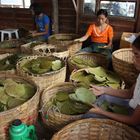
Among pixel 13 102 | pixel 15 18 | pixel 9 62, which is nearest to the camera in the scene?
pixel 13 102

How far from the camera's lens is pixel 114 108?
5.31 feet

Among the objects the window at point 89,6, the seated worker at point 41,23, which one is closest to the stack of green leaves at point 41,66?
the seated worker at point 41,23

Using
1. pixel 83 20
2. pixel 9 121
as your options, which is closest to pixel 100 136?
pixel 9 121

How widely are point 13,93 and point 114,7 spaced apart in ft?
7.57

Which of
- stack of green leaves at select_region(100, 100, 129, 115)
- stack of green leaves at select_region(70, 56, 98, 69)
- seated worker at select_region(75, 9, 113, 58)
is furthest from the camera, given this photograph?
seated worker at select_region(75, 9, 113, 58)

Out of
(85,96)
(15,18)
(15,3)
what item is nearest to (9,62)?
(85,96)

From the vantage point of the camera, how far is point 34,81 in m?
2.04

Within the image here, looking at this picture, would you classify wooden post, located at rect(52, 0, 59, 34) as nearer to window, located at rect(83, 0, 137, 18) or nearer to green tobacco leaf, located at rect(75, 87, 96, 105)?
window, located at rect(83, 0, 137, 18)

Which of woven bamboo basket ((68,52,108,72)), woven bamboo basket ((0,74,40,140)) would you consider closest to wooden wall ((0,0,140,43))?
woven bamboo basket ((68,52,108,72))

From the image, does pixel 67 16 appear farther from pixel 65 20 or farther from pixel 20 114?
pixel 20 114

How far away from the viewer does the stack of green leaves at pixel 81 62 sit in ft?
8.62

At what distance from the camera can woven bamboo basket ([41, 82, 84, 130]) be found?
1586mm

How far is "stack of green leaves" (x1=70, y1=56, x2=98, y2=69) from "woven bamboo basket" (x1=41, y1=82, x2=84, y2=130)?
1.94ft

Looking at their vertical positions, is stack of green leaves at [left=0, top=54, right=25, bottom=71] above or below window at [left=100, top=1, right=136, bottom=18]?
below
